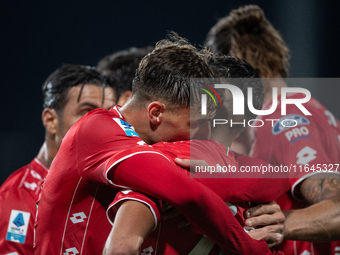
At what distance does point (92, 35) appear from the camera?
178 inches

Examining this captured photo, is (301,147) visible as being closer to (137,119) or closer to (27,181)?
(137,119)

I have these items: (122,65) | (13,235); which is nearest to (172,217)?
(13,235)

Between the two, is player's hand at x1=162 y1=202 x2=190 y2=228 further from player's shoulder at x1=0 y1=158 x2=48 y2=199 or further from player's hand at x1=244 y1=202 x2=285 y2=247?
player's shoulder at x1=0 y1=158 x2=48 y2=199

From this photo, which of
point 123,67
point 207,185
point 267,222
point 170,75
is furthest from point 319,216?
point 123,67

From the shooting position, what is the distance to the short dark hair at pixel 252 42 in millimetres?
2145

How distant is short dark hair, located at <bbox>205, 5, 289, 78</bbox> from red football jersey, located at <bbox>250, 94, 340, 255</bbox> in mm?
569

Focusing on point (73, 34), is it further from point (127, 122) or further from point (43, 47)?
point (127, 122)

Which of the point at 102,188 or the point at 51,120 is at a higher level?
the point at 102,188

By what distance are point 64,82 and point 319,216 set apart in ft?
5.22

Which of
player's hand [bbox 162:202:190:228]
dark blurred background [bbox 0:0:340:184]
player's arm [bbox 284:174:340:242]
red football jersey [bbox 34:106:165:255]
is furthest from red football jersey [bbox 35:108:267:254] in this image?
dark blurred background [bbox 0:0:340:184]

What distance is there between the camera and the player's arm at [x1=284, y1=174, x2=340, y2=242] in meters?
1.26

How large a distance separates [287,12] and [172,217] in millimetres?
4243

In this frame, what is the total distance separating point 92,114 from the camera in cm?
109

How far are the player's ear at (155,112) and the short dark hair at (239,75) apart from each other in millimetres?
385
